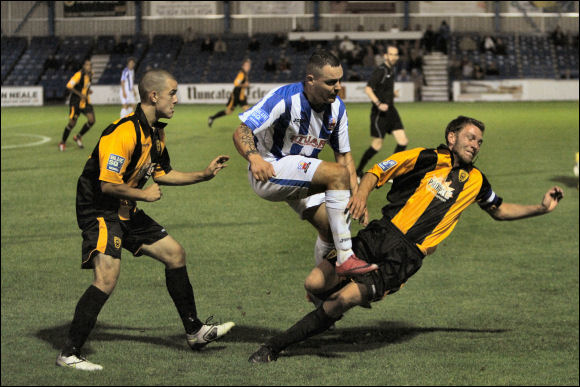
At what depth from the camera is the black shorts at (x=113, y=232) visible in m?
4.58

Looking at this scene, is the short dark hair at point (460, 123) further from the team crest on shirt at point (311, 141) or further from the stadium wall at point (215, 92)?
the stadium wall at point (215, 92)

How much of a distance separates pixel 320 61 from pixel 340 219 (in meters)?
1.11

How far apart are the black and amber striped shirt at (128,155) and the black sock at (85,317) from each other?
3.01 m

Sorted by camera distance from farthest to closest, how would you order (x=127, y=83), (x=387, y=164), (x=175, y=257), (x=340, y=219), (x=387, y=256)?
(x=127, y=83) < (x=387, y=256) < (x=175, y=257) < (x=387, y=164) < (x=340, y=219)

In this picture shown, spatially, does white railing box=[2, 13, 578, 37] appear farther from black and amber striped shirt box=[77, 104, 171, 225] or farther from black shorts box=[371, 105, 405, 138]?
black and amber striped shirt box=[77, 104, 171, 225]

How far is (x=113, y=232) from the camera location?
15.8 ft

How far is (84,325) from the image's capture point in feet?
26.5

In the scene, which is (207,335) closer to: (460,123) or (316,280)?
(316,280)

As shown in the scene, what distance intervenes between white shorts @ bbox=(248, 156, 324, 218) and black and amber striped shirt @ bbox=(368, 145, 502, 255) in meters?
0.74

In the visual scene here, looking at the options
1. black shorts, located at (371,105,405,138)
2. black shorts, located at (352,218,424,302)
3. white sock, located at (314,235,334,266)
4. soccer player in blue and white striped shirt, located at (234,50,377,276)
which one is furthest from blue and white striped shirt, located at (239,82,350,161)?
black shorts, located at (371,105,405,138)

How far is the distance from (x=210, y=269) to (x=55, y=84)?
55.1 metres

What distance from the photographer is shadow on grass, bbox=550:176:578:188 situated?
46.5 metres

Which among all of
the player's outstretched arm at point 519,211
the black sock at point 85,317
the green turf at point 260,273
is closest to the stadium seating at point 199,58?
the green turf at point 260,273

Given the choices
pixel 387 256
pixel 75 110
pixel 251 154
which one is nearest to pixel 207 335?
pixel 387 256
